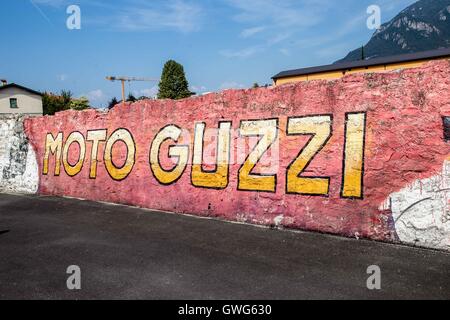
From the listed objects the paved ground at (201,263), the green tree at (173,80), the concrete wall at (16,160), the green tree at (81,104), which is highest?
the green tree at (173,80)

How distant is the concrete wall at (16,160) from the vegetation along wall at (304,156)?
399 centimetres

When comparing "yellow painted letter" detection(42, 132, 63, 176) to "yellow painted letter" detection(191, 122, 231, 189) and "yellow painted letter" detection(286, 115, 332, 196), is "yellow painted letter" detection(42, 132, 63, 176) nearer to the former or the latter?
"yellow painted letter" detection(191, 122, 231, 189)

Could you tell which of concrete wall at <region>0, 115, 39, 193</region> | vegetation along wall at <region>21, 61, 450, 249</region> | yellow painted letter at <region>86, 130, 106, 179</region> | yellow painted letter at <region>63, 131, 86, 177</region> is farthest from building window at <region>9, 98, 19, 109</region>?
vegetation along wall at <region>21, 61, 450, 249</region>

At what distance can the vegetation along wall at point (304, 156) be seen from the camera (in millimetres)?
5383

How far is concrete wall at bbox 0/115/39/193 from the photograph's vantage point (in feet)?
40.7

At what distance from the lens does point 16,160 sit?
12.8m

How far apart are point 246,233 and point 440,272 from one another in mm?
3028

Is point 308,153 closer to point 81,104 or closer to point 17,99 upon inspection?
point 81,104

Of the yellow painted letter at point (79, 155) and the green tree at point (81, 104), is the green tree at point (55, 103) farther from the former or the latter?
the yellow painted letter at point (79, 155)

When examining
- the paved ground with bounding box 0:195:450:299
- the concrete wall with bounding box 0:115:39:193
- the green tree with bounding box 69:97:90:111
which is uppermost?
the green tree with bounding box 69:97:90:111

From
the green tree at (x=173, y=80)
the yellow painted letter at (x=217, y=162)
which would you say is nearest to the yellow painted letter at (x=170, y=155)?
the yellow painted letter at (x=217, y=162)

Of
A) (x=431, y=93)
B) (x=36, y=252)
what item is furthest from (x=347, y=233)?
(x=36, y=252)

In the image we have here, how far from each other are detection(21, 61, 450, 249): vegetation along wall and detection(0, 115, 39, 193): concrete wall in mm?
3988

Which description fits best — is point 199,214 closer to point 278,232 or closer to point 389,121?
point 278,232
